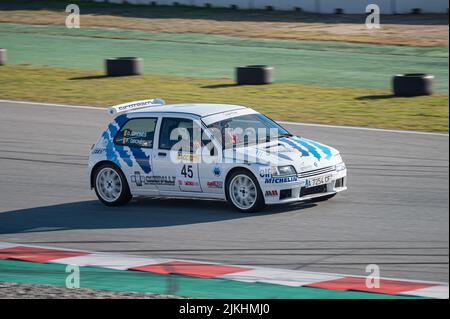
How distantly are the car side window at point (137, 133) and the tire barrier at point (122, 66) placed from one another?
464 inches

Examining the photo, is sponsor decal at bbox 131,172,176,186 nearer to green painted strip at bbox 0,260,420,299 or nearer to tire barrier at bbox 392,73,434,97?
green painted strip at bbox 0,260,420,299

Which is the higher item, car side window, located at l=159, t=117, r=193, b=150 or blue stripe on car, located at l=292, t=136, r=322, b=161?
car side window, located at l=159, t=117, r=193, b=150

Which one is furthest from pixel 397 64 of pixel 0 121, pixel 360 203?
pixel 360 203

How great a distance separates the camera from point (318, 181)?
45.7 ft

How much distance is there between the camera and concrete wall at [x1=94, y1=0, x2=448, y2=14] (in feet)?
114

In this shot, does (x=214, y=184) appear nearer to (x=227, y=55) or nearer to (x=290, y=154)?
(x=290, y=154)

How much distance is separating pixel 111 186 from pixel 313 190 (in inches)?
124

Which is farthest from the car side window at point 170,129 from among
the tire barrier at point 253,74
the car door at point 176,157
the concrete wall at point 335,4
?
the concrete wall at point 335,4

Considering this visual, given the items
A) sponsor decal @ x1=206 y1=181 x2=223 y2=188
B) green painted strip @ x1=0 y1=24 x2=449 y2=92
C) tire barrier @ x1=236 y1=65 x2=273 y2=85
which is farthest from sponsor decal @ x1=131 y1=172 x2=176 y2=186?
green painted strip @ x1=0 y1=24 x2=449 y2=92

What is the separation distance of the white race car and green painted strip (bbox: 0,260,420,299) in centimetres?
280

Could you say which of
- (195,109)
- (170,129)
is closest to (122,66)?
(195,109)

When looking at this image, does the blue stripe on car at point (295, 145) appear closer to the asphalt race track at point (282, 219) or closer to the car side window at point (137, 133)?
the asphalt race track at point (282, 219)

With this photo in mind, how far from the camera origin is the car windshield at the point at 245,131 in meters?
14.4

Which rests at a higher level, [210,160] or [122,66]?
[122,66]
